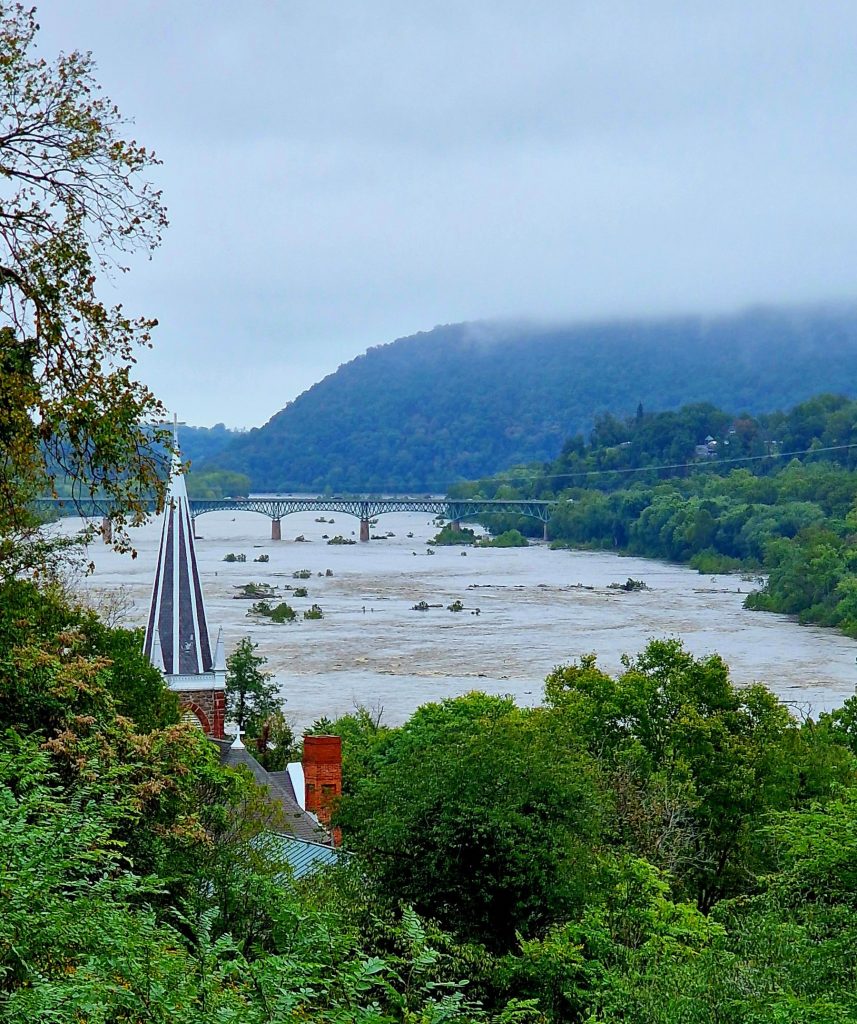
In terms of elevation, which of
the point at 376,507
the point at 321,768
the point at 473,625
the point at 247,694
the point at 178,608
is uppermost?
the point at 178,608

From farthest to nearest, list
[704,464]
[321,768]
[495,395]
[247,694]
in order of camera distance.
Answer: [495,395]
[704,464]
[247,694]
[321,768]

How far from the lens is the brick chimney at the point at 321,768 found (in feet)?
62.5

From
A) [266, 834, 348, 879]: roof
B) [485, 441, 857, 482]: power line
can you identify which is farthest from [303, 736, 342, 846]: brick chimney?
[485, 441, 857, 482]: power line

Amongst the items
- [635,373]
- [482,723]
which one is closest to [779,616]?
[482,723]

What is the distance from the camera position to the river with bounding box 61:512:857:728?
33.4 metres

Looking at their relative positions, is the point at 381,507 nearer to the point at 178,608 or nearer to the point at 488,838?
the point at 178,608

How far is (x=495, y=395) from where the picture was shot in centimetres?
17388

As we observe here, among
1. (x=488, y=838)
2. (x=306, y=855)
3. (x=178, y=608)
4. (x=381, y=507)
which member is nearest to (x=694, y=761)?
(x=306, y=855)

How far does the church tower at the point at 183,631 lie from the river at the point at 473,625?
23.6 feet

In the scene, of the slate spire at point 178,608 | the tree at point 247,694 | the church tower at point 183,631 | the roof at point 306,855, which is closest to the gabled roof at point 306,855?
the roof at point 306,855

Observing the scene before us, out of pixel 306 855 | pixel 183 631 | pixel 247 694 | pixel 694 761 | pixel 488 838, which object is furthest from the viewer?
pixel 247 694

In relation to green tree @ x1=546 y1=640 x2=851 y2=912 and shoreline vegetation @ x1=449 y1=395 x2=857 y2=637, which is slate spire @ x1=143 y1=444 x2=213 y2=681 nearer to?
green tree @ x1=546 y1=640 x2=851 y2=912

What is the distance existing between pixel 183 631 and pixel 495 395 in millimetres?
153226

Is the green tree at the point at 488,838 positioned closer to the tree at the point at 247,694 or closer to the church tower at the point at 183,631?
the church tower at the point at 183,631
